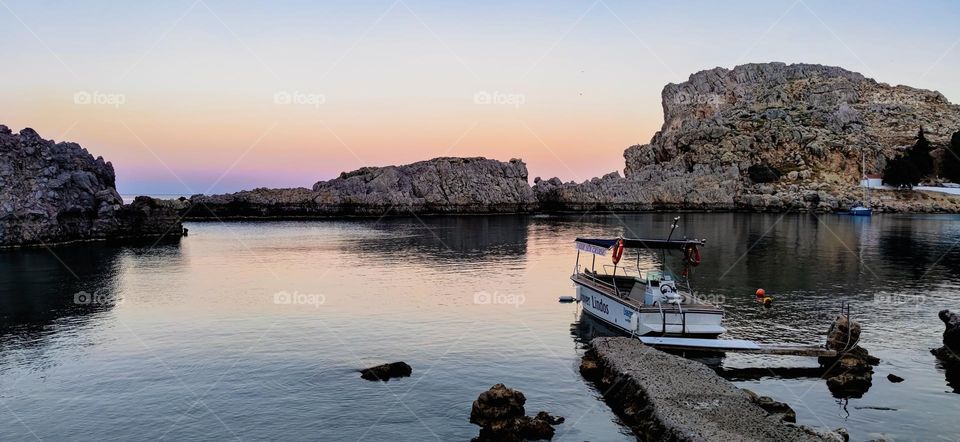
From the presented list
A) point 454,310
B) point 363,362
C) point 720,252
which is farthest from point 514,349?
point 720,252

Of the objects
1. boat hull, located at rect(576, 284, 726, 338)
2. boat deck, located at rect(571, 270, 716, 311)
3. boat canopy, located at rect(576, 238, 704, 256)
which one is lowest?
boat hull, located at rect(576, 284, 726, 338)

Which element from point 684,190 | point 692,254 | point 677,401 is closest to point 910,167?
point 684,190

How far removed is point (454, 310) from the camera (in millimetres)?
43031

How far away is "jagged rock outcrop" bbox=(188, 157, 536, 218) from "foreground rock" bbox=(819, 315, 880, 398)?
151004mm

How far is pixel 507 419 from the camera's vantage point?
2200cm

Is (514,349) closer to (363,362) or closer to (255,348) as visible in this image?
(363,362)

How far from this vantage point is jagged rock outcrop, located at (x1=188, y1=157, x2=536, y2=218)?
17150 centimetres

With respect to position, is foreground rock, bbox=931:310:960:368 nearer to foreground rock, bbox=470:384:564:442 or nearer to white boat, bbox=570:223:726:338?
white boat, bbox=570:223:726:338

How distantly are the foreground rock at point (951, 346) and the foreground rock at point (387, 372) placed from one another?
24.1m
